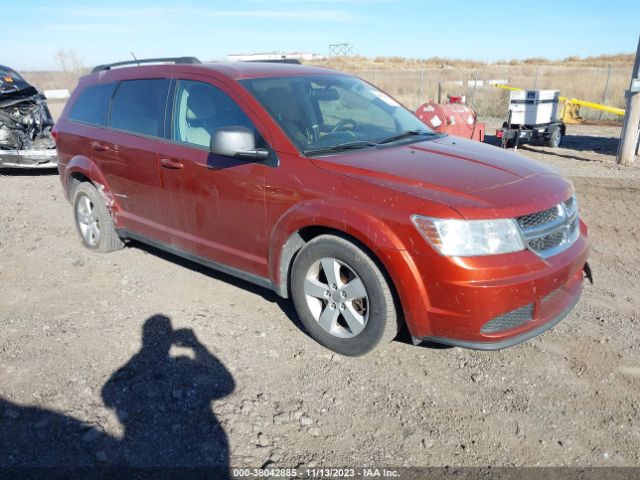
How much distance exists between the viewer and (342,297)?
11.3 ft

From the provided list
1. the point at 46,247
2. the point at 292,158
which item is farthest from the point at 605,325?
the point at 46,247

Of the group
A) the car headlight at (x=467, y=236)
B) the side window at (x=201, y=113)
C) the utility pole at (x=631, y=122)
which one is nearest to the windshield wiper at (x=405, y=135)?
the side window at (x=201, y=113)

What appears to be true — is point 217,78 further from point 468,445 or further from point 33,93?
point 33,93

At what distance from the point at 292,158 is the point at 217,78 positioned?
1069 mm

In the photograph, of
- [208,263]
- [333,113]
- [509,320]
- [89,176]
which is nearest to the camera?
[509,320]

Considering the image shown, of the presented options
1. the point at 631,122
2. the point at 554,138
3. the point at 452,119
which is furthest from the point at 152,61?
the point at 554,138

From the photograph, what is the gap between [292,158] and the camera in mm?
3568

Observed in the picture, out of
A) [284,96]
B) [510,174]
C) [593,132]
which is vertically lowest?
[593,132]

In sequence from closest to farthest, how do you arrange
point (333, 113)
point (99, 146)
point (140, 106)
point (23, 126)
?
point (333, 113), point (140, 106), point (99, 146), point (23, 126)

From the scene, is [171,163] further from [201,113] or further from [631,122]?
[631,122]

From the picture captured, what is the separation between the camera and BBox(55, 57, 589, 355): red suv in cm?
298

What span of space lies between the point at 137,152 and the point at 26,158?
672 cm

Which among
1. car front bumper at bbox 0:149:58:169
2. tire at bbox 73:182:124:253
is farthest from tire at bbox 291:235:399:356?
car front bumper at bbox 0:149:58:169

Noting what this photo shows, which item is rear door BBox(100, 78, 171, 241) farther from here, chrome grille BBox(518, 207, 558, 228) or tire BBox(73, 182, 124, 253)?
chrome grille BBox(518, 207, 558, 228)
